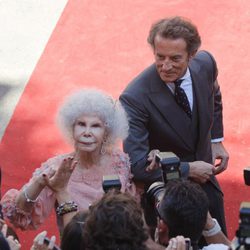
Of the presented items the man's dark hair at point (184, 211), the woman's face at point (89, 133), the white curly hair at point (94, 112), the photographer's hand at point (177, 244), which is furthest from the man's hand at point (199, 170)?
the photographer's hand at point (177, 244)

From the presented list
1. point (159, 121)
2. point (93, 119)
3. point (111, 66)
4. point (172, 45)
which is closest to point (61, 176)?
point (93, 119)

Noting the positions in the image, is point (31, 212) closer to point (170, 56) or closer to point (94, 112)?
point (94, 112)

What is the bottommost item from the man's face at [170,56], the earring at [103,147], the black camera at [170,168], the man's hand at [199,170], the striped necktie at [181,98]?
the man's hand at [199,170]

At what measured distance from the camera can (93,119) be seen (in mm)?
3904

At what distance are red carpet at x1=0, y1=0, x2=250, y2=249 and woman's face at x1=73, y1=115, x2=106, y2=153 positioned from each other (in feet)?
5.24

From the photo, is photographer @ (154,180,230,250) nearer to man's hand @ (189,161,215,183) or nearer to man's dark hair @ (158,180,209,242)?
man's dark hair @ (158,180,209,242)

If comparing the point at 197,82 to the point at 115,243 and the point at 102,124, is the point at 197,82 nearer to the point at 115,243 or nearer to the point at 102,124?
the point at 102,124

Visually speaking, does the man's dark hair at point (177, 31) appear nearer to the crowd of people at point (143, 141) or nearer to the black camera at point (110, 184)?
the crowd of people at point (143, 141)

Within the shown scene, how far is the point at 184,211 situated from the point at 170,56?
3.87 feet

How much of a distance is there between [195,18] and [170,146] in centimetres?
397

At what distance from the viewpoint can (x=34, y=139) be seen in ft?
21.0

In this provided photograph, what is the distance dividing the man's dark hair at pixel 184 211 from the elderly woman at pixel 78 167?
619 mm

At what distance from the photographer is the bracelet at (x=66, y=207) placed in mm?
3600

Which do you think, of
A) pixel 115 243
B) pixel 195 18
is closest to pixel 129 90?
pixel 115 243
